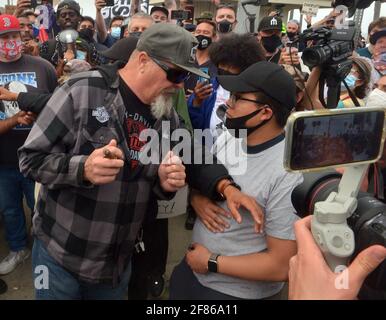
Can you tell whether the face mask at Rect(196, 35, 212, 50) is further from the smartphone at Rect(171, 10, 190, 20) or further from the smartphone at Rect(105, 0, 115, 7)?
the smartphone at Rect(105, 0, 115, 7)

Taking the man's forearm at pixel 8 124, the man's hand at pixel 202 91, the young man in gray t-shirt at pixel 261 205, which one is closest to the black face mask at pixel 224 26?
the man's hand at pixel 202 91

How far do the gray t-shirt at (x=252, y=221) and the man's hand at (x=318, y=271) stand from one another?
1.80 feet

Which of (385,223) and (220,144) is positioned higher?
(385,223)

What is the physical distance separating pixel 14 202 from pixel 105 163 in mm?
2229

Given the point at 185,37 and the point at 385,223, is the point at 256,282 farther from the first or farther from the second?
the point at 185,37

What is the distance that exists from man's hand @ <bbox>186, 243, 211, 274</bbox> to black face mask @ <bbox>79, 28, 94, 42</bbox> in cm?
380

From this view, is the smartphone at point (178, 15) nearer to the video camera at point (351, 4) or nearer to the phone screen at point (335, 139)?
the video camera at point (351, 4)

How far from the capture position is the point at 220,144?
1.98 meters

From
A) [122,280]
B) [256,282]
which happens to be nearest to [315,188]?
[256,282]

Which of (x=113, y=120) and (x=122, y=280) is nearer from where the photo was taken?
(x=113, y=120)

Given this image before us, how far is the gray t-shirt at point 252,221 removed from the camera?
5.15ft

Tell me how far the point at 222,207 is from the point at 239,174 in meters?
0.17

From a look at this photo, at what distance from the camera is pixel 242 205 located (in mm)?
1567

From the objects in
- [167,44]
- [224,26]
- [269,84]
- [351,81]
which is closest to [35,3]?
[224,26]
